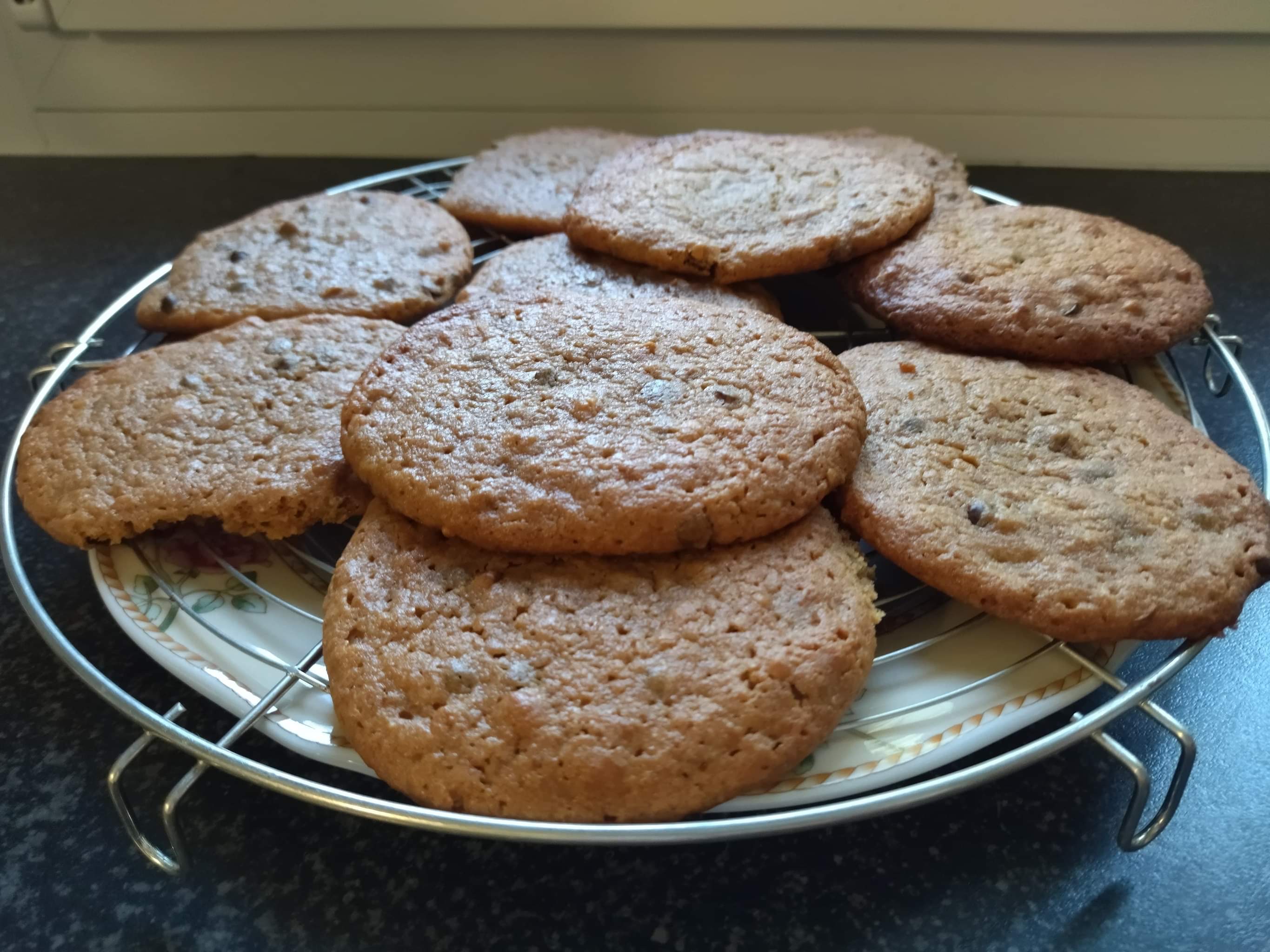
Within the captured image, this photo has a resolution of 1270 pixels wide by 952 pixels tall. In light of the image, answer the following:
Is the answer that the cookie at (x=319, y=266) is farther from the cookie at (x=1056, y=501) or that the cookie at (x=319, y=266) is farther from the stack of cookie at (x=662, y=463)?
the cookie at (x=1056, y=501)

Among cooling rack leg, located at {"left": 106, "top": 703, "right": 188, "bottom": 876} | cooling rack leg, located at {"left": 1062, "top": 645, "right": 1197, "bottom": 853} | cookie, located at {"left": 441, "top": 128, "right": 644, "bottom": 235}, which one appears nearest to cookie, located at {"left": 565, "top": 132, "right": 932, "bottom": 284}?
cookie, located at {"left": 441, "top": 128, "right": 644, "bottom": 235}

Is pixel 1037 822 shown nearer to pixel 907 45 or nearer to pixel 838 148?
pixel 838 148

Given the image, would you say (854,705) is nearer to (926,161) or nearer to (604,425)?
(604,425)

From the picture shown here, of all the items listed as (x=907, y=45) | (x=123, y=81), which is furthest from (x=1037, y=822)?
(x=123, y=81)

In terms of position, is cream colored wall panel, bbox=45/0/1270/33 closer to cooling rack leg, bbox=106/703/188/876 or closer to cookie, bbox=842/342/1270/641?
cookie, bbox=842/342/1270/641

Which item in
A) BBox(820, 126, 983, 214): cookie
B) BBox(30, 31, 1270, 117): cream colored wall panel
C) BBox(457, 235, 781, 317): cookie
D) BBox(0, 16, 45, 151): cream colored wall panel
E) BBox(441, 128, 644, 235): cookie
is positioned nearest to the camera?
BBox(457, 235, 781, 317): cookie

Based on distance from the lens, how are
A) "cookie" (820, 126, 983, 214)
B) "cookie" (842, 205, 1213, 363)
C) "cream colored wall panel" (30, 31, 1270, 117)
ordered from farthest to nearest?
1. "cream colored wall panel" (30, 31, 1270, 117)
2. "cookie" (820, 126, 983, 214)
3. "cookie" (842, 205, 1213, 363)
